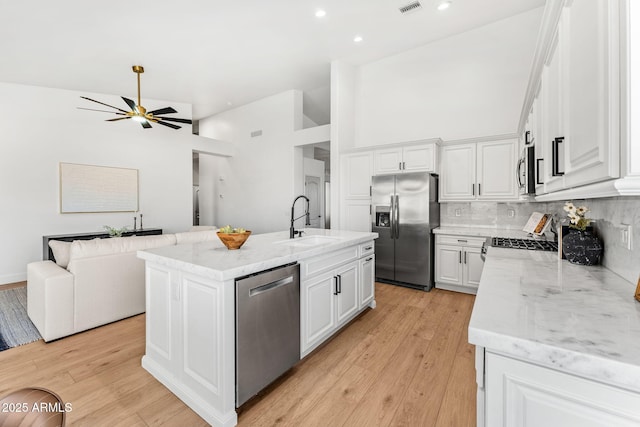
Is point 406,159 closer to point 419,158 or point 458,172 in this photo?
point 419,158

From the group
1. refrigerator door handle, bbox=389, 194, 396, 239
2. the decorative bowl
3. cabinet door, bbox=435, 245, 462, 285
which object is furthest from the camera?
refrigerator door handle, bbox=389, 194, 396, 239

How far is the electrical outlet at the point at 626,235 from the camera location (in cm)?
128

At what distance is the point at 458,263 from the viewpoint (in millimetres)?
3941

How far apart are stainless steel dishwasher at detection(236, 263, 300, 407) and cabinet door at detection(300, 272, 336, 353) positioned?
0.09 meters

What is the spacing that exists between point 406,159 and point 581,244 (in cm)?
284

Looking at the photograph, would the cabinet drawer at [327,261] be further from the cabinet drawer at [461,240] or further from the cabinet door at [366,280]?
the cabinet drawer at [461,240]

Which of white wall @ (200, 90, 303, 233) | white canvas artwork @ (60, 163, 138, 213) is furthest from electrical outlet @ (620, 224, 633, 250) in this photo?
white canvas artwork @ (60, 163, 138, 213)

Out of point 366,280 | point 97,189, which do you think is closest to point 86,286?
point 366,280

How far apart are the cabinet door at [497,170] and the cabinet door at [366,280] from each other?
2093 mm

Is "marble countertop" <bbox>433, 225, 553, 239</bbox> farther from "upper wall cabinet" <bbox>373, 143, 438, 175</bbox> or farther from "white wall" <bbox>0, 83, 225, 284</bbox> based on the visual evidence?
"white wall" <bbox>0, 83, 225, 284</bbox>

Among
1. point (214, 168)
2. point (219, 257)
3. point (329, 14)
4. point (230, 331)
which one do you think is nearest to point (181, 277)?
point (219, 257)

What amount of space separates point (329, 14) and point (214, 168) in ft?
18.1

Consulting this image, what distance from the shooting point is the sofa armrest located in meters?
2.54

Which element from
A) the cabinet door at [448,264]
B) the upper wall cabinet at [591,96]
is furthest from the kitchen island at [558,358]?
the cabinet door at [448,264]
